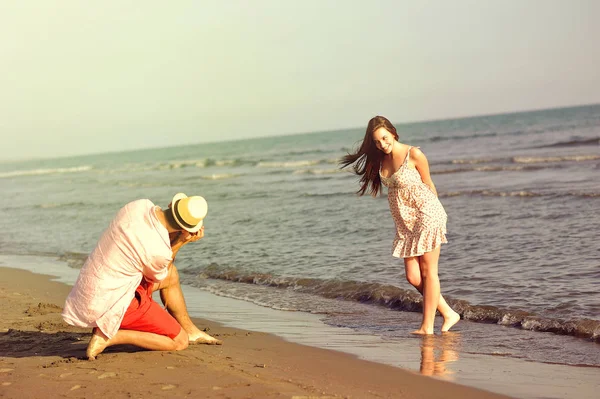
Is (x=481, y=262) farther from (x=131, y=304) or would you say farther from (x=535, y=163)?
(x=535, y=163)

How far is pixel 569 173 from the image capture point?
18297mm

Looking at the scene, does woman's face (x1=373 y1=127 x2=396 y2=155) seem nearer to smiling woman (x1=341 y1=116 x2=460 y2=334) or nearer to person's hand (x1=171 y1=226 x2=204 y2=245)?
smiling woman (x1=341 y1=116 x2=460 y2=334)

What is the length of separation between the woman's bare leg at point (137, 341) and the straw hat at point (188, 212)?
88 cm

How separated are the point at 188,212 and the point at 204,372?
3.45 ft

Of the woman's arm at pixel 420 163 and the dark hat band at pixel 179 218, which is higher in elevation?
the woman's arm at pixel 420 163

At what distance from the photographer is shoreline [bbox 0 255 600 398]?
13.7ft

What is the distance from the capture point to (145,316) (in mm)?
4828

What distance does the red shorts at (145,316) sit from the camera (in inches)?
188

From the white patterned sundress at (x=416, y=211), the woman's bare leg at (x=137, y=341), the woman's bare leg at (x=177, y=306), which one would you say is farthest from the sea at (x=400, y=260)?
the woman's bare leg at (x=137, y=341)

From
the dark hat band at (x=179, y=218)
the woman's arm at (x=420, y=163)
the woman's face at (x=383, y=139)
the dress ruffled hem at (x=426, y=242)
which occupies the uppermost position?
the woman's face at (x=383, y=139)

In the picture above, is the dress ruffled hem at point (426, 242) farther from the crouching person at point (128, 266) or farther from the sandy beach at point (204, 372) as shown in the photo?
the crouching person at point (128, 266)

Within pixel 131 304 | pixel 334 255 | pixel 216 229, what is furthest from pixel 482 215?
pixel 131 304

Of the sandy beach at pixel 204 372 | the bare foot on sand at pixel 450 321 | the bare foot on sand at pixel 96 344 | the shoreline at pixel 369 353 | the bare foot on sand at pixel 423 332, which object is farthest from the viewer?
the bare foot on sand at pixel 450 321

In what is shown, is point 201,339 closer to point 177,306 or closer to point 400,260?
point 177,306
